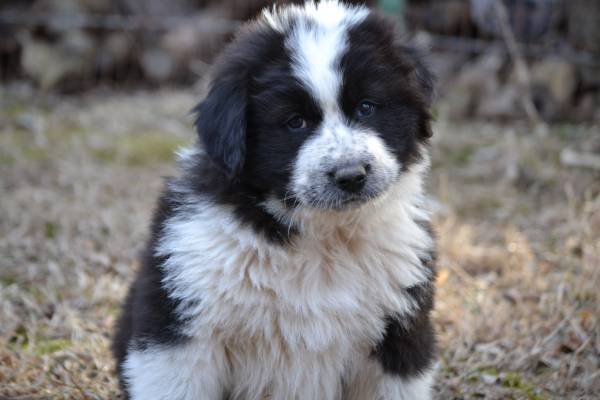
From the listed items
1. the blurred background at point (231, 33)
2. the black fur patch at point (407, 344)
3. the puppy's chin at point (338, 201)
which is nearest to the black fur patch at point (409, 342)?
the black fur patch at point (407, 344)

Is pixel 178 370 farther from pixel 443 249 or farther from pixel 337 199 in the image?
pixel 443 249

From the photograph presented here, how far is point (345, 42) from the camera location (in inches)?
102

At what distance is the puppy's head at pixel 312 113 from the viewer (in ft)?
8.32

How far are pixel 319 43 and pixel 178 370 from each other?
49.1 inches

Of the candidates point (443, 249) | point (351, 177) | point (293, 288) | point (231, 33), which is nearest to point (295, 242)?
point (293, 288)

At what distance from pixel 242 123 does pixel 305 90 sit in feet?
0.84

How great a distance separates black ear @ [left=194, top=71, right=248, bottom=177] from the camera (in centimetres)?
254

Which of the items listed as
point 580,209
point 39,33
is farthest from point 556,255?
point 39,33

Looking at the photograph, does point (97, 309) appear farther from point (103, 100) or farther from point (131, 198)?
point (103, 100)

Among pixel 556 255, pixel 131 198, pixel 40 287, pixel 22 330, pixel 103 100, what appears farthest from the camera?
pixel 103 100

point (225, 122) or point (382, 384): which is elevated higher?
point (225, 122)

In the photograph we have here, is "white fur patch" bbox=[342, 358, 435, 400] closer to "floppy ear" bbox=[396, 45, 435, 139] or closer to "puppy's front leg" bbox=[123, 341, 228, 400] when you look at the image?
"puppy's front leg" bbox=[123, 341, 228, 400]

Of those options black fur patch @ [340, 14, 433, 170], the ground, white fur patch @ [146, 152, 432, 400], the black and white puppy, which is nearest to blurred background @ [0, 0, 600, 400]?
the ground

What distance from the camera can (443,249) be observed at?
4.64 m
